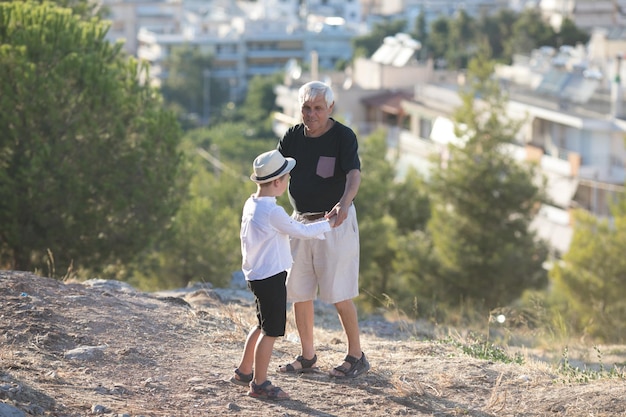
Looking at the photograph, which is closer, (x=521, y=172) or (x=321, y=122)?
(x=321, y=122)

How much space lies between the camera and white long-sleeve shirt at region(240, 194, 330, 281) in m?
6.92

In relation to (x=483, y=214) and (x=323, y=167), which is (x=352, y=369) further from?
→ (x=483, y=214)

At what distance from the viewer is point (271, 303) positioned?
7.04 m

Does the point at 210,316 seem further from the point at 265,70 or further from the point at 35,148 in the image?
the point at 265,70

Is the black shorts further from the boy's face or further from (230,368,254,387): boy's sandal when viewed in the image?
the boy's face

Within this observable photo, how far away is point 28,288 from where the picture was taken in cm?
908

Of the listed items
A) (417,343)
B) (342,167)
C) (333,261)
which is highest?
(342,167)

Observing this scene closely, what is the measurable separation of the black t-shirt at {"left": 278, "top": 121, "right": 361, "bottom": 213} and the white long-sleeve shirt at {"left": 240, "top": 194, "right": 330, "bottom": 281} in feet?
1.14

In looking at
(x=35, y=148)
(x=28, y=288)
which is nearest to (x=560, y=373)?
(x=28, y=288)

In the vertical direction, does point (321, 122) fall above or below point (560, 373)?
above

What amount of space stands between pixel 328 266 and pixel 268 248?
19.6 inches

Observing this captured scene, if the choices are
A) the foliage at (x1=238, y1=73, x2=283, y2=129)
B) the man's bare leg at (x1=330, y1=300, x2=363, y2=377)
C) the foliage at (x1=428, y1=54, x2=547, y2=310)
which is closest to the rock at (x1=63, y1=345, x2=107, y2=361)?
the man's bare leg at (x1=330, y1=300, x2=363, y2=377)

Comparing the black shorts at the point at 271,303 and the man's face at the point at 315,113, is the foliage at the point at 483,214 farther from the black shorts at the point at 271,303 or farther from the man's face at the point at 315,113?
the black shorts at the point at 271,303

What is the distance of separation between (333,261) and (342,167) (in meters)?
0.55
